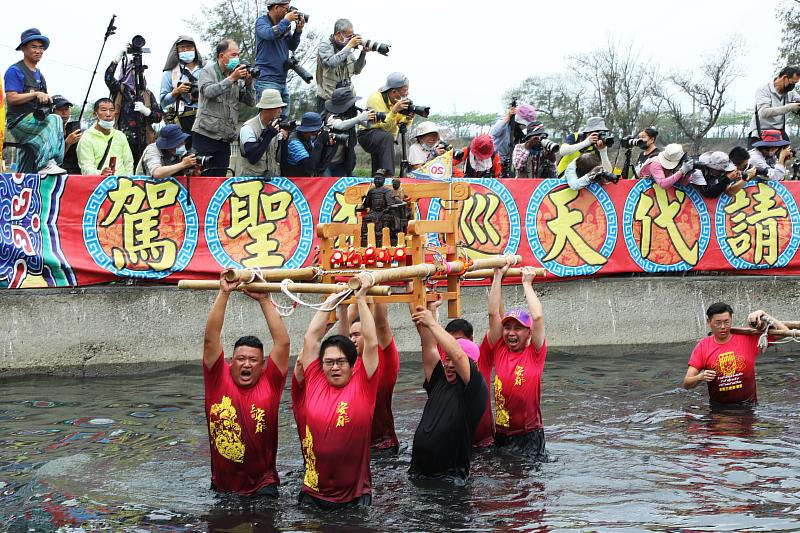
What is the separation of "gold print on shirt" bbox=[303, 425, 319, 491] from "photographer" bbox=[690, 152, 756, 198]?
30.8 ft

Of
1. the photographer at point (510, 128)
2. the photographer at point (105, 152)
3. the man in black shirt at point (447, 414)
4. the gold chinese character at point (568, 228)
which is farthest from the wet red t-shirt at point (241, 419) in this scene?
the photographer at point (510, 128)

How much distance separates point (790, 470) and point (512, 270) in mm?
3009

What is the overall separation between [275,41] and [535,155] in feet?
13.8

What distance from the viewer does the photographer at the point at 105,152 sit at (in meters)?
13.2

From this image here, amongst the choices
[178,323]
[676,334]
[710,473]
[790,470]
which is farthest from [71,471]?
[676,334]

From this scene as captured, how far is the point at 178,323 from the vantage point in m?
13.1

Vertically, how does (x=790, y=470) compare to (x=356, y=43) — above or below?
below

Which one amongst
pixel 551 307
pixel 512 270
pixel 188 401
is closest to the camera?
pixel 512 270

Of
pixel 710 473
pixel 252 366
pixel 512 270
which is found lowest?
pixel 710 473

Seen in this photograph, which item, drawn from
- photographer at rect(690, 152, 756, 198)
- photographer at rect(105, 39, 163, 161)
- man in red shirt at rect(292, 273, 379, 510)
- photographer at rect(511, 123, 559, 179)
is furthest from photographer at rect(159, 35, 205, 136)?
photographer at rect(690, 152, 756, 198)

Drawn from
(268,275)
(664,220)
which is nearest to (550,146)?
(664,220)

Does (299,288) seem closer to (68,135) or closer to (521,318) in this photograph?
(521,318)

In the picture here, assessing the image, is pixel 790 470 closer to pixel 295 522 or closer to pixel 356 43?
pixel 295 522

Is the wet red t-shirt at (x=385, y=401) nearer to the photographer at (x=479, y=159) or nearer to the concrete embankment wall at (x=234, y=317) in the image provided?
the concrete embankment wall at (x=234, y=317)
